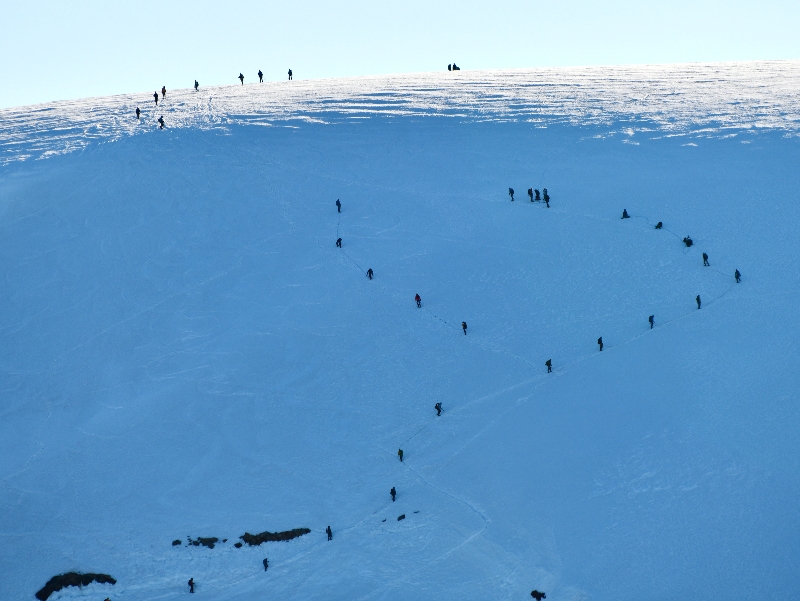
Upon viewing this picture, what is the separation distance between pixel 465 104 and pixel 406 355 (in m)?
24.9

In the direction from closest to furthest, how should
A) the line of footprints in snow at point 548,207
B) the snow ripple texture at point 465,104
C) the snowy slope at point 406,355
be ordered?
the snowy slope at point 406,355
the line of footprints in snow at point 548,207
the snow ripple texture at point 465,104

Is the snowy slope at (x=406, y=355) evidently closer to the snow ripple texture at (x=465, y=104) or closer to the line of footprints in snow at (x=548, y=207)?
the line of footprints in snow at (x=548, y=207)

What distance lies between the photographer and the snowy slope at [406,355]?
25.5 m

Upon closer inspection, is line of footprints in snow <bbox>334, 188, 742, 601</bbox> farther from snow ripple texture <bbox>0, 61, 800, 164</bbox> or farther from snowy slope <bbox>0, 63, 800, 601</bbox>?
snow ripple texture <bbox>0, 61, 800, 164</bbox>

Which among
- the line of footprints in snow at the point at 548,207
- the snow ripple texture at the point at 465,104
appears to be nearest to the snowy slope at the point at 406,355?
the line of footprints in snow at the point at 548,207

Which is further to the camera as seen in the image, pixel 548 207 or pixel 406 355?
pixel 548 207

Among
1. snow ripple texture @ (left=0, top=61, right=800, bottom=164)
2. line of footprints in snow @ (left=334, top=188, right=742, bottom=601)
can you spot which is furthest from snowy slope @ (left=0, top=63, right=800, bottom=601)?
snow ripple texture @ (left=0, top=61, right=800, bottom=164)

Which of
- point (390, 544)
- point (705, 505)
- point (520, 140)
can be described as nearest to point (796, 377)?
point (705, 505)

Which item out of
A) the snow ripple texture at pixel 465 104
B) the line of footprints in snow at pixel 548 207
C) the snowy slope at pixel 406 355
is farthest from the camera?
the snow ripple texture at pixel 465 104

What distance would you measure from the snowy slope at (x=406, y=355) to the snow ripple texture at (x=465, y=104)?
58 cm

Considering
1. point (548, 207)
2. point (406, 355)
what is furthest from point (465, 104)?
point (406, 355)

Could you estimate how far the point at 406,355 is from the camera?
109 ft

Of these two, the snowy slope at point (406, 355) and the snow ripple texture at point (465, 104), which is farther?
the snow ripple texture at point (465, 104)

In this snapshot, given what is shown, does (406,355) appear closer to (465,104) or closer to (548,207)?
(548,207)
